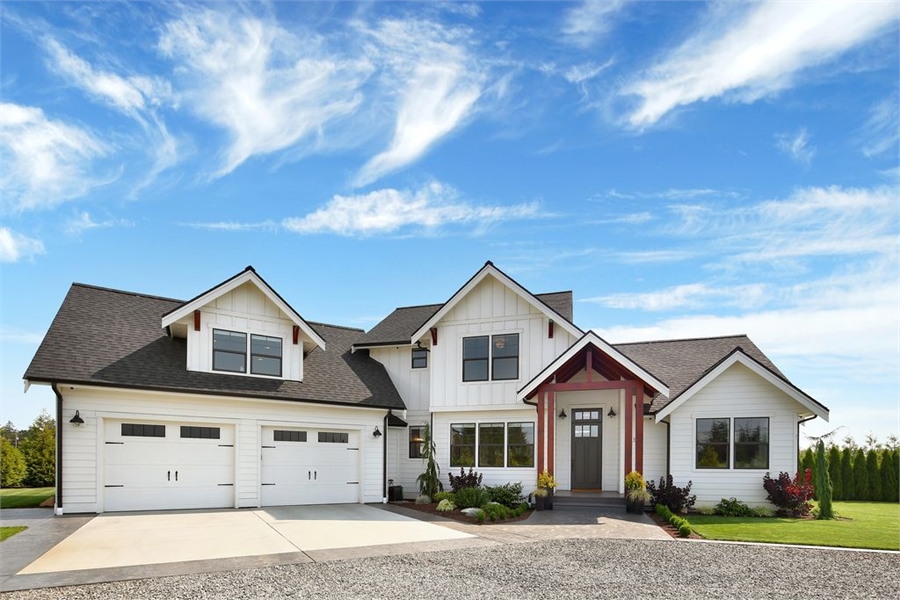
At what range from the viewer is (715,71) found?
14.0 metres

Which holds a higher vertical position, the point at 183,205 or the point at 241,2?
the point at 241,2

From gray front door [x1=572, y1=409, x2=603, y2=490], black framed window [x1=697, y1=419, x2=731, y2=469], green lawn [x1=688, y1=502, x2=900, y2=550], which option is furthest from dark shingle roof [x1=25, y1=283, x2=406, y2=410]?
green lawn [x1=688, y1=502, x2=900, y2=550]

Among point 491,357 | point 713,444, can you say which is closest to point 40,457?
point 491,357

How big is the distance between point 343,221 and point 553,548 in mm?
11132

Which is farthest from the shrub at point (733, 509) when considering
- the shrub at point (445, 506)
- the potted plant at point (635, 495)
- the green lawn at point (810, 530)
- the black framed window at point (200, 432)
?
the black framed window at point (200, 432)

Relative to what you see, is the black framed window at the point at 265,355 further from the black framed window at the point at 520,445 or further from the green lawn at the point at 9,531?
the black framed window at the point at 520,445

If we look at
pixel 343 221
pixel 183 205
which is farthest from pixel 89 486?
pixel 343 221

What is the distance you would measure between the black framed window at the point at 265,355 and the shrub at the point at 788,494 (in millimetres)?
13627

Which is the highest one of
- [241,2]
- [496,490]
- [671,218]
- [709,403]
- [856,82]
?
[241,2]

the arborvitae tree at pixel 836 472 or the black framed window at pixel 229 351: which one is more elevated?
the black framed window at pixel 229 351

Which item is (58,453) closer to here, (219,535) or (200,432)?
(200,432)

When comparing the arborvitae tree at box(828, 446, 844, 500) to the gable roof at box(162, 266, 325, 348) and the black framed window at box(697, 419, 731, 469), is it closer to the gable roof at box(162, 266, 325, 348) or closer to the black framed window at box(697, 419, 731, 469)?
the black framed window at box(697, 419, 731, 469)

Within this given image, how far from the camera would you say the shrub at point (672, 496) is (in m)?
16.8

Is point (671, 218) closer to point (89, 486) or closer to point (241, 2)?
point (241, 2)
